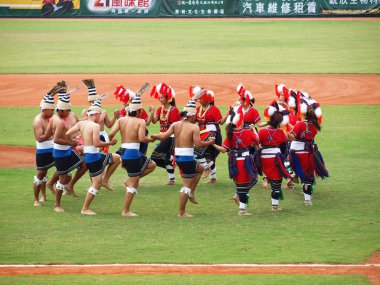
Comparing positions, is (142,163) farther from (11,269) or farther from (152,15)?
(152,15)

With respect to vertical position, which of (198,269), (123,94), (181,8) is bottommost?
(181,8)

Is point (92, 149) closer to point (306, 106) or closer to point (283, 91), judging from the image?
point (306, 106)

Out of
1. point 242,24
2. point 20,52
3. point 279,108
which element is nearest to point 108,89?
point 20,52

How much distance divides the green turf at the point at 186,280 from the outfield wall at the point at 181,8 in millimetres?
46862

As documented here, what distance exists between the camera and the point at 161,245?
1448 centimetres

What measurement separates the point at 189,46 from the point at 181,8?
1271 centimetres

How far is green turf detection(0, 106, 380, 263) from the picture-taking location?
14.0m

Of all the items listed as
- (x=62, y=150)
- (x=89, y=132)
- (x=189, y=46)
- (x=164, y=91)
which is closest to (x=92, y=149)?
(x=89, y=132)

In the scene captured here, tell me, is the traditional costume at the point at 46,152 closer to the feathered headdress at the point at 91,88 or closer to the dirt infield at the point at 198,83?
the feathered headdress at the point at 91,88

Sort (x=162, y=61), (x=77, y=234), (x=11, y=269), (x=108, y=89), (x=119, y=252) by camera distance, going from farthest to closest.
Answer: (x=162, y=61) → (x=108, y=89) → (x=77, y=234) → (x=119, y=252) → (x=11, y=269)

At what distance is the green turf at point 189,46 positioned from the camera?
39000mm

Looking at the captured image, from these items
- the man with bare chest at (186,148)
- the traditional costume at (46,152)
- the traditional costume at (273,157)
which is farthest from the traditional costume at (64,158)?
the traditional costume at (273,157)

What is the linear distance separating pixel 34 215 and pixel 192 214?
2.91 metres

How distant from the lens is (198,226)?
15766mm
